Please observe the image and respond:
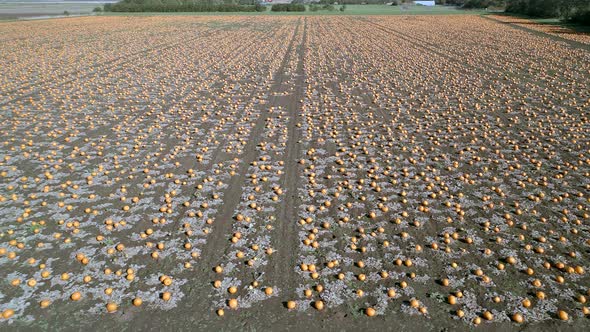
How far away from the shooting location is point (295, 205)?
739cm

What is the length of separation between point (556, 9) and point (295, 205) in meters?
55.3

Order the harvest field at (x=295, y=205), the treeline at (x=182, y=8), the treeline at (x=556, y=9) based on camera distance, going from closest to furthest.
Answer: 1. the harvest field at (x=295, y=205)
2. the treeline at (x=556, y=9)
3. the treeline at (x=182, y=8)

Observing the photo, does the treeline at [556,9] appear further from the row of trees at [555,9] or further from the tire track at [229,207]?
the tire track at [229,207]

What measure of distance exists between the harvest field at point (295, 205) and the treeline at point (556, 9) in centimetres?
3109

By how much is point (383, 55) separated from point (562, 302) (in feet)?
69.5

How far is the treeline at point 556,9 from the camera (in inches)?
1535

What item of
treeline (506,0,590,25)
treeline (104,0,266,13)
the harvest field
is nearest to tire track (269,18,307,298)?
the harvest field

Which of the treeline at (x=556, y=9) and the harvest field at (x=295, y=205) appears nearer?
the harvest field at (x=295, y=205)

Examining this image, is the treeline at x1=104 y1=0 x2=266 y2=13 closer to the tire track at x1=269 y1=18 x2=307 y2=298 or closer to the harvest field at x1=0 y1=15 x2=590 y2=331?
the harvest field at x1=0 y1=15 x2=590 y2=331

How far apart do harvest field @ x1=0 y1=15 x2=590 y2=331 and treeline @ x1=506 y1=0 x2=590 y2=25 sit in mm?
31095

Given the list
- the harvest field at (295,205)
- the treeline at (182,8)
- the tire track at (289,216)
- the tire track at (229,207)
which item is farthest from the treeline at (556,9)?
the treeline at (182,8)

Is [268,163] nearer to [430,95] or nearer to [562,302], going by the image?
[562,302]

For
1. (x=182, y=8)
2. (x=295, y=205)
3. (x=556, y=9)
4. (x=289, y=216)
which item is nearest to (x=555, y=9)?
(x=556, y=9)

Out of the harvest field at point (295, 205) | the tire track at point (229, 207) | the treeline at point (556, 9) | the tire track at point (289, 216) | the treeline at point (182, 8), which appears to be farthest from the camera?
the treeline at point (182, 8)
